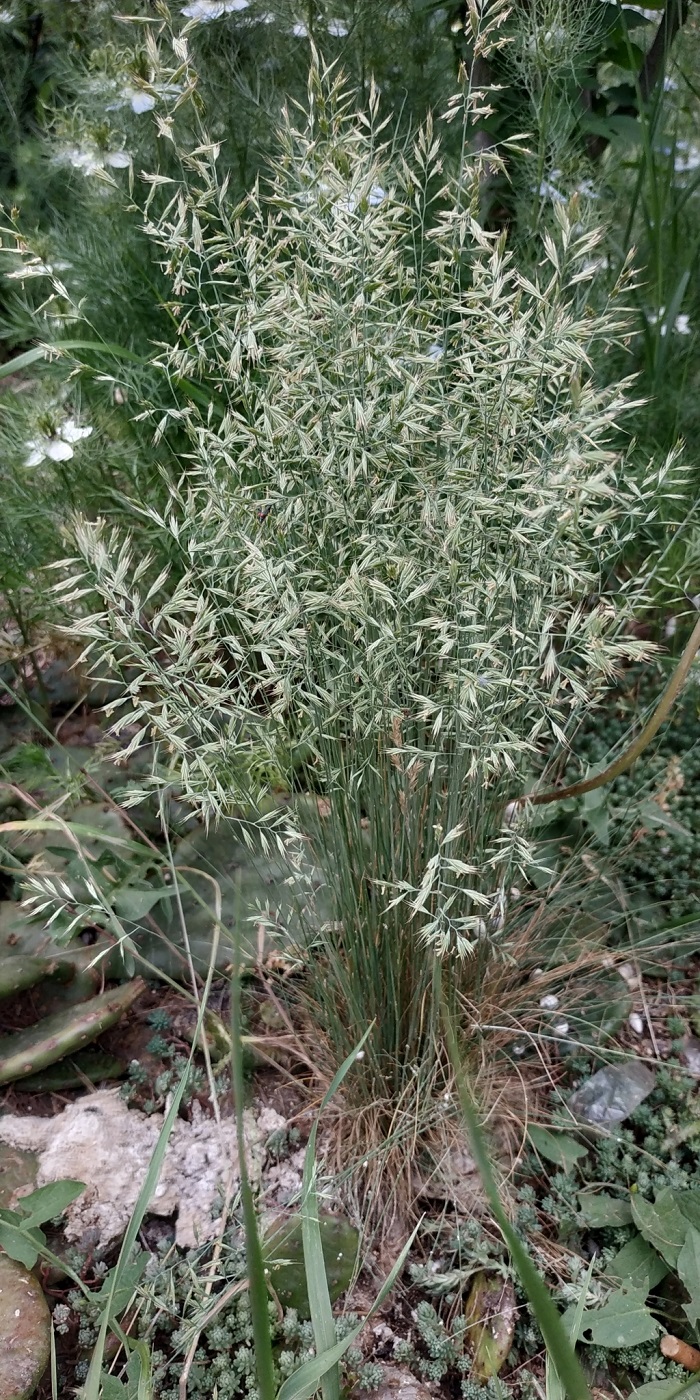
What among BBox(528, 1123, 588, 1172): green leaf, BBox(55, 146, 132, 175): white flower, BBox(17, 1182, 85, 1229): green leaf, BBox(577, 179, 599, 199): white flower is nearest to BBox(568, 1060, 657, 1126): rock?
BBox(528, 1123, 588, 1172): green leaf

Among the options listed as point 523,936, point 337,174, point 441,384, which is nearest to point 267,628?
point 441,384

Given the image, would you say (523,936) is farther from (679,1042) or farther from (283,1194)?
(283,1194)

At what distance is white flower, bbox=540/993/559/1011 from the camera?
1.42 metres

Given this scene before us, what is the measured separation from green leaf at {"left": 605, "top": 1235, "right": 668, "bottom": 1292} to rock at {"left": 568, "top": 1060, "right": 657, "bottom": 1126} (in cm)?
19

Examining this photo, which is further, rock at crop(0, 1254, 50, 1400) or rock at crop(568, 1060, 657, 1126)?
rock at crop(568, 1060, 657, 1126)

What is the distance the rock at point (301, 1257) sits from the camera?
121 cm

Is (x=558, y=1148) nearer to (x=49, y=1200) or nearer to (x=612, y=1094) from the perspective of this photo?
(x=612, y=1094)

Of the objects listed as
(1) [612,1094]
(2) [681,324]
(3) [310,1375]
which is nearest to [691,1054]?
(1) [612,1094]

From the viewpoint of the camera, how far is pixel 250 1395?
1.11m

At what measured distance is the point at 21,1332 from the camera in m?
1.10

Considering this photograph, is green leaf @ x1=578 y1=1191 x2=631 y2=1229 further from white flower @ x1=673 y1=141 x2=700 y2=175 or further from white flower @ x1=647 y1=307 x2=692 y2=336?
white flower @ x1=673 y1=141 x2=700 y2=175

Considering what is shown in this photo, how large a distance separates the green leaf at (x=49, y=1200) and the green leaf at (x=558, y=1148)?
644 mm

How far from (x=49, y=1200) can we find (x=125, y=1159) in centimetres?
21

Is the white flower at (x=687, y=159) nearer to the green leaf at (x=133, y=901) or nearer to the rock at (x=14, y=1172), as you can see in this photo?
the green leaf at (x=133, y=901)
